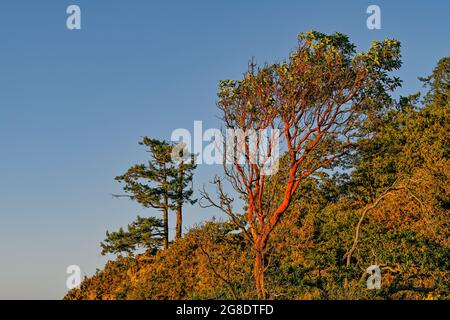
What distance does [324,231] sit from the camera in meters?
26.7

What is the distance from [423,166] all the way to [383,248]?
Result: 24.9ft

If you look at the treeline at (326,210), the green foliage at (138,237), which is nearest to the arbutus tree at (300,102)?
the treeline at (326,210)

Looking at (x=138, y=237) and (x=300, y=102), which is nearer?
(x=300, y=102)

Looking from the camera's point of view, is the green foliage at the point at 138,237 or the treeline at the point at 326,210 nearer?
the treeline at the point at 326,210

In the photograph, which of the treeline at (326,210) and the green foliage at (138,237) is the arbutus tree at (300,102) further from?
the green foliage at (138,237)

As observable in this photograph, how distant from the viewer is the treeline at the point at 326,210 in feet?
66.4

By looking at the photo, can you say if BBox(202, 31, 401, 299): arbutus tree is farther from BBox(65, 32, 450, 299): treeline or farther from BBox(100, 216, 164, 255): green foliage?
BBox(100, 216, 164, 255): green foliage

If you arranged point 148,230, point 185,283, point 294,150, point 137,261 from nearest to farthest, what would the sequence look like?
1. point 294,150
2. point 185,283
3. point 137,261
4. point 148,230

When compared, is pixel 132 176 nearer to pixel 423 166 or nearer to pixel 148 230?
pixel 148 230

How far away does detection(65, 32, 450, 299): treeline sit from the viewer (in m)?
20.2

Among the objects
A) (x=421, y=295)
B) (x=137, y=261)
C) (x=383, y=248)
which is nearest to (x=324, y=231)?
(x=383, y=248)

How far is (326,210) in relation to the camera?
2884 centimetres
